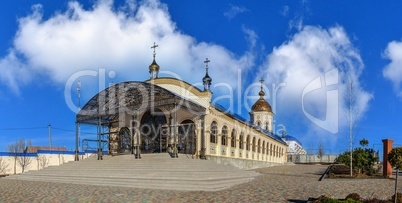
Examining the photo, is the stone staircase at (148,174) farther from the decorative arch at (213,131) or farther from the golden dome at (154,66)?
the golden dome at (154,66)

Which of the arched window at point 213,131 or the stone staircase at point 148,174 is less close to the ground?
the arched window at point 213,131

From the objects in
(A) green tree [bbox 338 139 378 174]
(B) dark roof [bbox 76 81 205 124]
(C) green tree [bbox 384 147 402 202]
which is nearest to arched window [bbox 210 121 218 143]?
(B) dark roof [bbox 76 81 205 124]

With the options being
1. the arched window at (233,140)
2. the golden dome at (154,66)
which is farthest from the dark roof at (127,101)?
the arched window at (233,140)

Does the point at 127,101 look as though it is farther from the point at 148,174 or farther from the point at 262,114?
the point at 262,114

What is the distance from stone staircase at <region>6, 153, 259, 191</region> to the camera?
15691 mm

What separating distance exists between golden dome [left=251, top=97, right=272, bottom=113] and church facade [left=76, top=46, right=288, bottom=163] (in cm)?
2211

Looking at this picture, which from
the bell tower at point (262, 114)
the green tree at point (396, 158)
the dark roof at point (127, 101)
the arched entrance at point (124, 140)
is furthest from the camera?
the bell tower at point (262, 114)

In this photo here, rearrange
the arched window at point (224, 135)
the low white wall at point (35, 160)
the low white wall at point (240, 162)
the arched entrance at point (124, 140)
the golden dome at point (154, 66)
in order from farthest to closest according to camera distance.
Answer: the low white wall at point (35, 160) < the golden dome at point (154, 66) < the arched entrance at point (124, 140) < the arched window at point (224, 135) < the low white wall at point (240, 162)

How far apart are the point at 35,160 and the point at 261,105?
34.1 m

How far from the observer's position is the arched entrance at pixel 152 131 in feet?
94.3

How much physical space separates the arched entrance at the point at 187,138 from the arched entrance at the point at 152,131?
179cm

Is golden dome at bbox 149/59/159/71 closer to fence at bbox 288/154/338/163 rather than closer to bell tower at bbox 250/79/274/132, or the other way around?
bell tower at bbox 250/79/274/132

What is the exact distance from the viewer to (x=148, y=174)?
17.8 meters

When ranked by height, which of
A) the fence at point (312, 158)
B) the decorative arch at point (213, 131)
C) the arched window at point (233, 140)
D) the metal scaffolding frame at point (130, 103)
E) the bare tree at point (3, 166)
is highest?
the metal scaffolding frame at point (130, 103)
